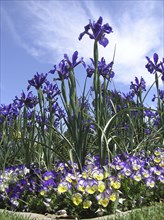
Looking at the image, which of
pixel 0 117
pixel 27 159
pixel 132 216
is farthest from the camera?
pixel 0 117

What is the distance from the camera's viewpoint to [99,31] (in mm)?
3803

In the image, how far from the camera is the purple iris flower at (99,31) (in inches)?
150

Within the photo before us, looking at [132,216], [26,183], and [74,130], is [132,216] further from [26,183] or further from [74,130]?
[26,183]

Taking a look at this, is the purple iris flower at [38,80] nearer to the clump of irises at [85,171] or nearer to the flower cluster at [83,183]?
the clump of irises at [85,171]

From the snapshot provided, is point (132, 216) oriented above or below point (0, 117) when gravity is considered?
below

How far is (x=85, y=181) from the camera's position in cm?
325

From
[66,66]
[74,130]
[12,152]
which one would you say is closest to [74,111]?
[74,130]

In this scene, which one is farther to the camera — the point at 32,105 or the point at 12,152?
the point at 12,152

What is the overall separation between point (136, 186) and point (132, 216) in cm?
89

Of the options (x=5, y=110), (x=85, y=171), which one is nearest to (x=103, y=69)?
(x=85, y=171)

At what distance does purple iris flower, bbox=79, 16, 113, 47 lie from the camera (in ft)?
12.5

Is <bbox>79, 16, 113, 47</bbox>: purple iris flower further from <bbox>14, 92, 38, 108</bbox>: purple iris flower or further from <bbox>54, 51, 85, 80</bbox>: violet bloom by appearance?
<bbox>14, 92, 38, 108</bbox>: purple iris flower

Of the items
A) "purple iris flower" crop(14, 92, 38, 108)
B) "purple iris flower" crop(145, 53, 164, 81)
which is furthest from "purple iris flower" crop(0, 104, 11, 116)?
"purple iris flower" crop(145, 53, 164, 81)

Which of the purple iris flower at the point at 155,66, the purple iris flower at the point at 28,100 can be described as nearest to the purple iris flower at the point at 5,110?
the purple iris flower at the point at 28,100
